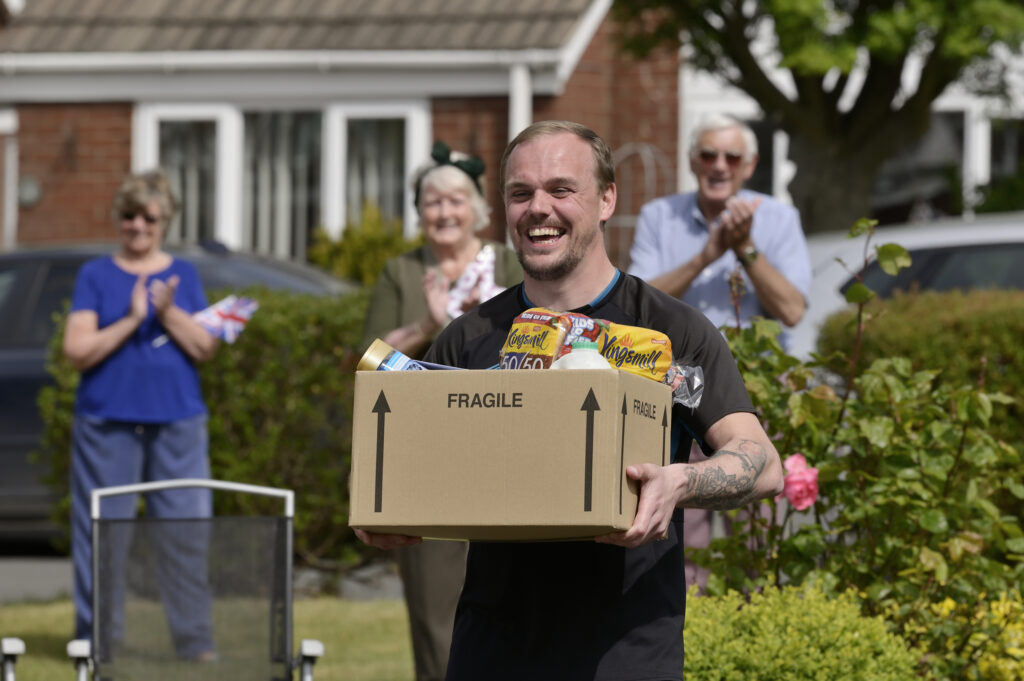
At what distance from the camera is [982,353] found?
21.2ft

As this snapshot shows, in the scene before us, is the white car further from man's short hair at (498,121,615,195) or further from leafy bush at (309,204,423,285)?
leafy bush at (309,204,423,285)

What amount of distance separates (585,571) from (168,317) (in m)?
3.77

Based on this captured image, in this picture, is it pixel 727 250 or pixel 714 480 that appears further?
pixel 727 250

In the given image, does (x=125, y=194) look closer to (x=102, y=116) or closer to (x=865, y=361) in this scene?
(x=865, y=361)

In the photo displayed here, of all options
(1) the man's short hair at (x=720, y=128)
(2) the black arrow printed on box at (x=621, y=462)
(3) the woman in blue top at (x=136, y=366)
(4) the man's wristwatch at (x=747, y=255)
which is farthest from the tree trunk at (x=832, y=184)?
(2) the black arrow printed on box at (x=621, y=462)

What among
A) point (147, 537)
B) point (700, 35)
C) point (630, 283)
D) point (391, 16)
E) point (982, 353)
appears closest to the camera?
point (630, 283)

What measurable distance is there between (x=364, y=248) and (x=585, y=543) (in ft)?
36.7

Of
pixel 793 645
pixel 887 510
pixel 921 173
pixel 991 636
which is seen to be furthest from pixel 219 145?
pixel 793 645

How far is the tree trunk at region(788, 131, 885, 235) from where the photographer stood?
13047 mm

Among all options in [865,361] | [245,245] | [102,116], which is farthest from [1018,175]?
[865,361]

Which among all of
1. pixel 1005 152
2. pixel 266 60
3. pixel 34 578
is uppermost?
pixel 266 60

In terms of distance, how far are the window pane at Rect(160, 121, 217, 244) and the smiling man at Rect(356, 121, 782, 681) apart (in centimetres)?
1260

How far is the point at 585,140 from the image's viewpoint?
125 inches

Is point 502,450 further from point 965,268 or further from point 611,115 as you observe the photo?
point 611,115
